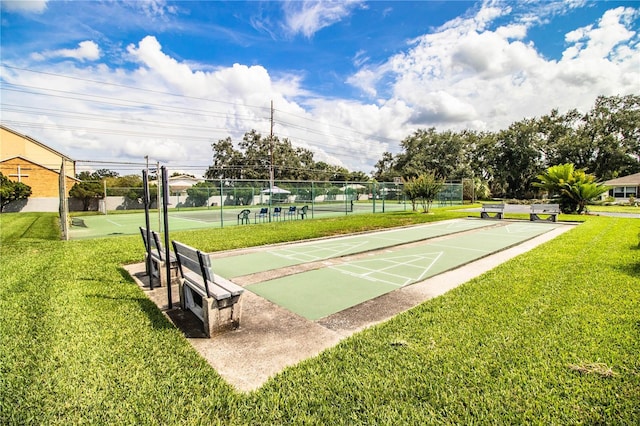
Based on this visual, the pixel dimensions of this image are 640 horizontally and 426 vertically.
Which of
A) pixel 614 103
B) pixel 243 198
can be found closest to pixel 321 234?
pixel 243 198

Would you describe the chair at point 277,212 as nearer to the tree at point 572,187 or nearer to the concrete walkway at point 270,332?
the concrete walkway at point 270,332

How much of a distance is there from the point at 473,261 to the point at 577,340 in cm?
442

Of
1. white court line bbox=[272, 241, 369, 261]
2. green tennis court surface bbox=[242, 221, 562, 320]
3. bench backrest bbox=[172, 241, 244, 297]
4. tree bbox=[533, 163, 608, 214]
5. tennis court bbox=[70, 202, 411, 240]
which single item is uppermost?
tree bbox=[533, 163, 608, 214]

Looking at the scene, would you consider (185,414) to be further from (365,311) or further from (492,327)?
(492,327)

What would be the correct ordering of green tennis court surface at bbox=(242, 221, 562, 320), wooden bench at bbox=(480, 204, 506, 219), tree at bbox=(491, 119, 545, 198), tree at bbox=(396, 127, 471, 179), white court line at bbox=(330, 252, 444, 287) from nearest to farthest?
1. green tennis court surface at bbox=(242, 221, 562, 320)
2. white court line at bbox=(330, 252, 444, 287)
3. wooden bench at bbox=(480, 204, 506, 219)
4. tree at bbox=(491, 119, 545, 198)
5. tree at bbox=(396, 127, 471, 179)

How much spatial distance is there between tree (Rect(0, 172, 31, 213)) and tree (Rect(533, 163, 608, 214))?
4154 cm

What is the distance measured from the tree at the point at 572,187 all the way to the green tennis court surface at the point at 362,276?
47.7 ft

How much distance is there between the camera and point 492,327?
3.81 metres

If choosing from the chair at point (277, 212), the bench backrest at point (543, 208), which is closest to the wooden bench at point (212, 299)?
the chair at point (277, 212)

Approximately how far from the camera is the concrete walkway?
3.13m

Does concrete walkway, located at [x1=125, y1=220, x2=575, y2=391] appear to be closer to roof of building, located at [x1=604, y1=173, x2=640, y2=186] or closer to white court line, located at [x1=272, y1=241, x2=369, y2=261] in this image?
white court line, located at [x1=272, y1=241, x2=369, y2=261]

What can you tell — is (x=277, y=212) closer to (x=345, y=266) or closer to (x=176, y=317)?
(x=345, y=266)

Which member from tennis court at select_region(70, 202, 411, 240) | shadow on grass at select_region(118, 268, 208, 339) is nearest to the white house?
tennis court at select_region(70, 202, 411, 240)

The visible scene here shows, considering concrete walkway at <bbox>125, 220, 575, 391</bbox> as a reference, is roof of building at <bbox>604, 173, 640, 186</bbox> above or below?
above
